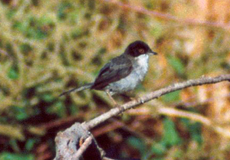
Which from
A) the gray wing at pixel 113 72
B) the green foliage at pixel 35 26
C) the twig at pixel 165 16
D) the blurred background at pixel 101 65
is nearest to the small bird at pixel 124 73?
the gray wing at pixel 113 72

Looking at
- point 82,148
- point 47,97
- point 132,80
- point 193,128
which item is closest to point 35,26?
point 47,97

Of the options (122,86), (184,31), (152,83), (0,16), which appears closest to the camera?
(122,86)

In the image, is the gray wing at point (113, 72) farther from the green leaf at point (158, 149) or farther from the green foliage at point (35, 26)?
the green leaf at point (158, 149)

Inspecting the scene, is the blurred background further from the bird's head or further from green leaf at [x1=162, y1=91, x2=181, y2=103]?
the bird's head

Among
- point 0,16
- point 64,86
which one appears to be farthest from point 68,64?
point 0,16

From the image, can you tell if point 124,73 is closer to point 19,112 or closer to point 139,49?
point 139,49

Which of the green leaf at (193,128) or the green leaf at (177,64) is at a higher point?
the green leaf at (177,64)

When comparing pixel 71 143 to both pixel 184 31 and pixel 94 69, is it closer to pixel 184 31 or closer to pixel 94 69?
pixel 94 69
